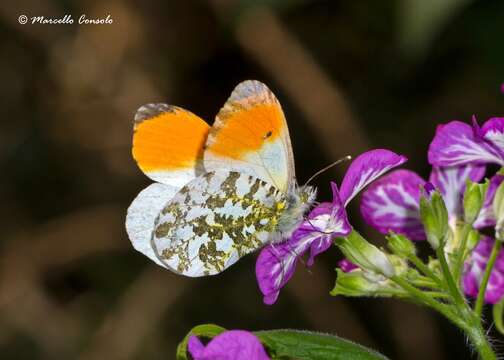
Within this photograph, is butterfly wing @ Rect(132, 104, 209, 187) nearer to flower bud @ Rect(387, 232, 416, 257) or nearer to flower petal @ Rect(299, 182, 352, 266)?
flower petal @ Rect(299, 182, 352, 266)

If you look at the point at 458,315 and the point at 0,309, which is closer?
the point at 458,315

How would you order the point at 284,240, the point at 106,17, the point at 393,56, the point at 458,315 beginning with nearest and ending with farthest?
the point at 458,315 < the point at 284,240 < the point at 106,17 < the point at 393,56

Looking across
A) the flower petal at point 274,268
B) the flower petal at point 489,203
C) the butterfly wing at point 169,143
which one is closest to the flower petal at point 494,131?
the flower petal at point 489,203

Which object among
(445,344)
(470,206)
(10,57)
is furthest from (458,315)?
(10,57)

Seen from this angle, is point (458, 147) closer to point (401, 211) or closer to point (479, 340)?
point (401, 211)

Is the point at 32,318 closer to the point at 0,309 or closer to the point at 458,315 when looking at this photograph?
the point at 0,309

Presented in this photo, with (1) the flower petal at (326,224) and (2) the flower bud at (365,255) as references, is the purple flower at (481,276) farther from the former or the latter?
(1) the flower petal at (326,224)

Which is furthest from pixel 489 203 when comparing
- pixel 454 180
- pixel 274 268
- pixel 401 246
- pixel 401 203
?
pixel 274 268

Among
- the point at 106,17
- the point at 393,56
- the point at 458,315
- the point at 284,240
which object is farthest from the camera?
the point at 393,56
